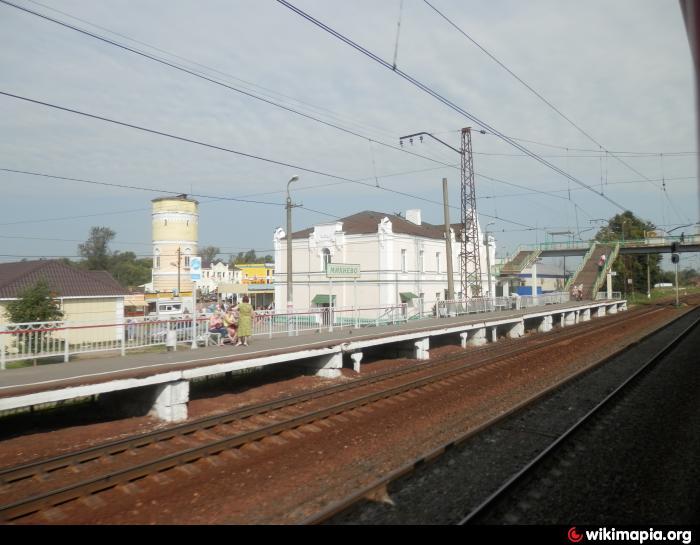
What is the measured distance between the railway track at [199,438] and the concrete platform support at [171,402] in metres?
0.63

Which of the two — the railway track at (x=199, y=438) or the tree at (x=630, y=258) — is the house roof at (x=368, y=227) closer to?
the railway track at (x=199, y=438)

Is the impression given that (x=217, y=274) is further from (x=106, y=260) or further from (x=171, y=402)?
(x=171, y=402)

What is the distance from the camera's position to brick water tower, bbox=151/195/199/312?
180ft

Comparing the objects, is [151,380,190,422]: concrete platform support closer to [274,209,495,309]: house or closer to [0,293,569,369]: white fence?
[0,293,569,369]: white fence

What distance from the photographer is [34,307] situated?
19688 mm

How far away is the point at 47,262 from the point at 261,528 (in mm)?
34527

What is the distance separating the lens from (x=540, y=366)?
1595 centimetres

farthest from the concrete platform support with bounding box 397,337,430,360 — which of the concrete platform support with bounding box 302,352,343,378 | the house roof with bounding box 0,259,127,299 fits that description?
the house roof with bounding box 0,259,127,299

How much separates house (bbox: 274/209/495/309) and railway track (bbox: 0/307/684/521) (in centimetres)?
2308

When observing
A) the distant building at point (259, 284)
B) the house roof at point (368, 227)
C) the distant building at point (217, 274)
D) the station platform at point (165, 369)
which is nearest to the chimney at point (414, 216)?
the house roof at point (368, 227)

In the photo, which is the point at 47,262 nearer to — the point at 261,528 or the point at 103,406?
the point at 103,406

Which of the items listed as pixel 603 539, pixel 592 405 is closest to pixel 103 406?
pixel 603 539

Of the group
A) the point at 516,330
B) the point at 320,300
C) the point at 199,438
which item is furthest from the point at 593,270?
the point at 199,438

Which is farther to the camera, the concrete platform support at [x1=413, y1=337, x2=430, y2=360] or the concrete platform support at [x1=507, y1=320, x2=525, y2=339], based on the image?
the concrete platform support at [x1=507, y1=320, x2=525, y2=339]
